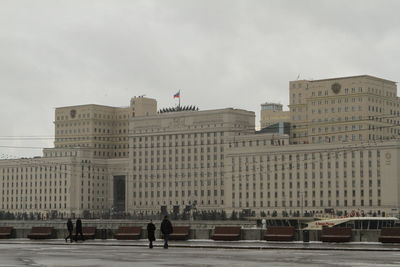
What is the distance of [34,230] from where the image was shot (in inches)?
3017

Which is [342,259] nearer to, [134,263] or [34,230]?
[134,263]

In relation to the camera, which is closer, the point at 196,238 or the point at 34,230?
the point at 196,238

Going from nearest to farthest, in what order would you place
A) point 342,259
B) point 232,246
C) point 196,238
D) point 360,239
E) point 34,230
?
1. point 342,259
2. point 232,246
3. point 360,239
4. point 196,238
5. point 34,230

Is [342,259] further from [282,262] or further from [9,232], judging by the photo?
[9,232]

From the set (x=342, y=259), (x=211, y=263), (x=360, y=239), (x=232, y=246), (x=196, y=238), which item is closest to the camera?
(x=211, y=263)

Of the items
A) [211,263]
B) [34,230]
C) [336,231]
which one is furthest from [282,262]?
[34,230]

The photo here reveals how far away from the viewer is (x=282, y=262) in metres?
41.4

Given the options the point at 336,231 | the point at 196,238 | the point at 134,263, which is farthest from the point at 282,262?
the point at 196,238

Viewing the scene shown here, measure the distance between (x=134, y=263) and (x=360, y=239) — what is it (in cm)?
2542

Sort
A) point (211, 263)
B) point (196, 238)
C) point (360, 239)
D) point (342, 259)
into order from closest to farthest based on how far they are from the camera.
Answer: point (211, 263), point (342, 259), point (360, 239), point (196, 238)

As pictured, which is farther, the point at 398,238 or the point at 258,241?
the point at 258,241

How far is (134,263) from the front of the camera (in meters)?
41.2

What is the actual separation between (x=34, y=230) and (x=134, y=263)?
37365 millimetres

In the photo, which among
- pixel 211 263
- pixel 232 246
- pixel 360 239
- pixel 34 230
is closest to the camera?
pixel 211 263
